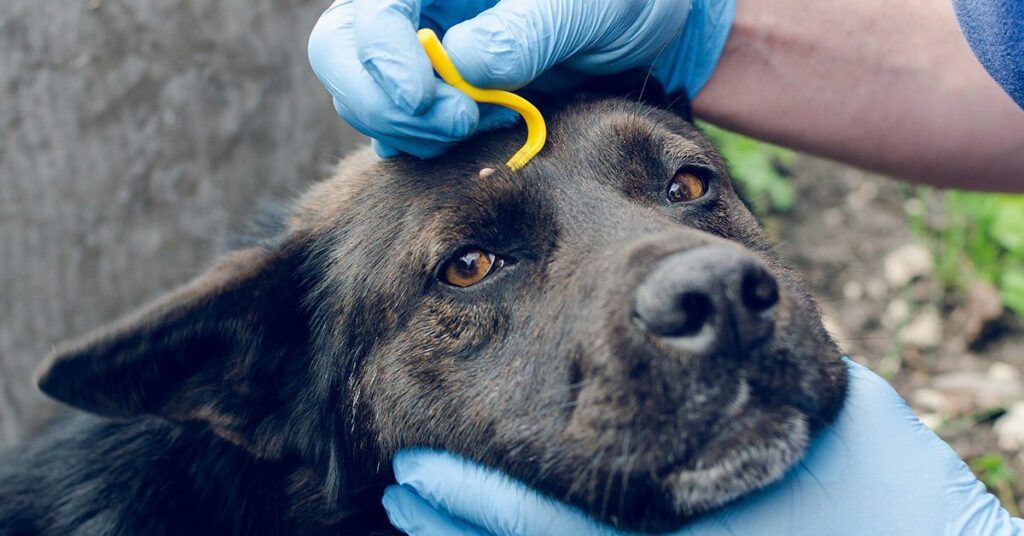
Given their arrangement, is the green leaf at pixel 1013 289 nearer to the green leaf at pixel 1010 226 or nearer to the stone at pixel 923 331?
the green leaf at pixel 1010 226

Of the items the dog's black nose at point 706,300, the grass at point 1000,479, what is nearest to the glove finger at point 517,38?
the dog's black nose at point 706,300

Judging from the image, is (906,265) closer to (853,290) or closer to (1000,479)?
(853,290)

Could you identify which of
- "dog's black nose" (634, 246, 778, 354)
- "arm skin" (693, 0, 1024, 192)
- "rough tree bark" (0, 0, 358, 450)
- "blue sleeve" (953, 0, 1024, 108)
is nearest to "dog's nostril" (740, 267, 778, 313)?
"dog's black nose" (634, 246, 778, 354)

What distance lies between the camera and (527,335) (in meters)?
2.70

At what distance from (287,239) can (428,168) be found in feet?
1.84

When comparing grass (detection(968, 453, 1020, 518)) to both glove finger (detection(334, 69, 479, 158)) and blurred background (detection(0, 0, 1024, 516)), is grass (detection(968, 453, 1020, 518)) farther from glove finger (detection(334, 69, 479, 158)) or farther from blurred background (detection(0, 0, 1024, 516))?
glove finger (detection(334, 69, 479, 158))

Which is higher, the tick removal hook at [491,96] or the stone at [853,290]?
the tick removal hook at [491,96]

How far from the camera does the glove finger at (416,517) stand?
2.96 meters

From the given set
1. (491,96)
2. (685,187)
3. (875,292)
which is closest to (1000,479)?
(875,292)

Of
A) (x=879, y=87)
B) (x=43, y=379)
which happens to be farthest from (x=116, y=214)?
(x=879, y=87)

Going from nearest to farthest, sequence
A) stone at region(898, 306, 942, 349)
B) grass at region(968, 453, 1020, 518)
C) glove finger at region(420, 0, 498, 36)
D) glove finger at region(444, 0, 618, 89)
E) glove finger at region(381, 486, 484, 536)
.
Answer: glove finger at region(444, 0, 618, 89) < glove finger at region(381, 486, 484, 536) < glove finger at region(420, 0, 498, 36) < grass at region(968, 453, 1020, 518) < stone at region(898, 306, 942, 349)

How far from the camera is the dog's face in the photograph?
2.42 meters

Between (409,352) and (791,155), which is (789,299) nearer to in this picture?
(409,352)

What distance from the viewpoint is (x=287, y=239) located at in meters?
3.20
